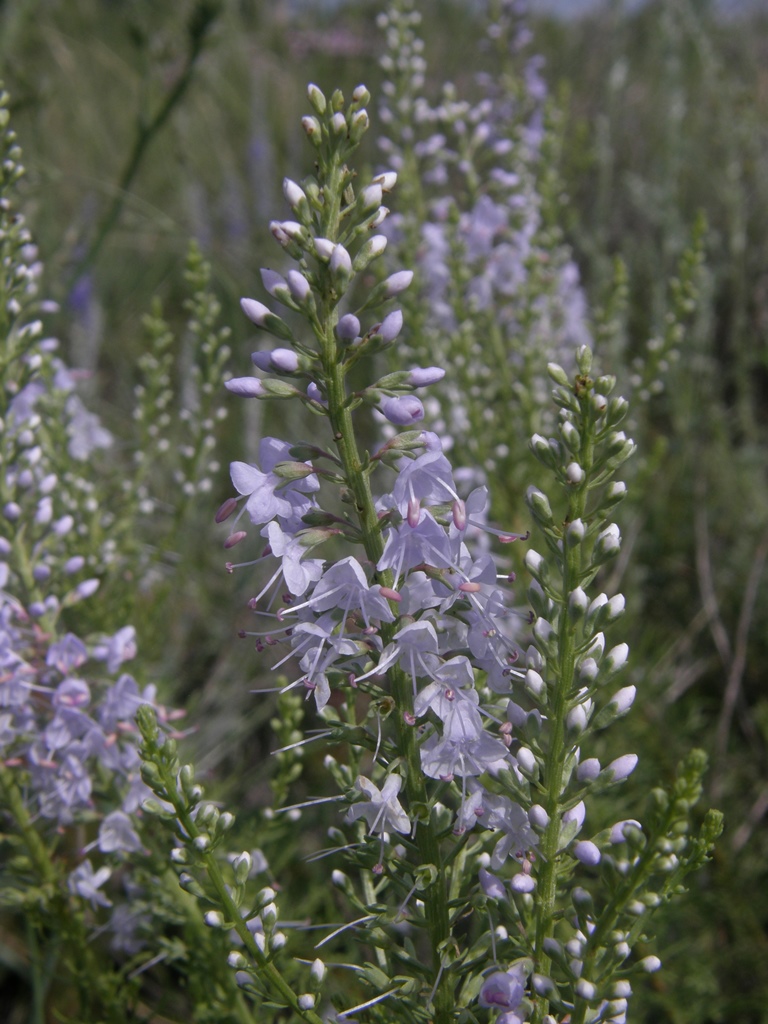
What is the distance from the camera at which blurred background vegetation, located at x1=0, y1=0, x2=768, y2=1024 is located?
3.41 metres

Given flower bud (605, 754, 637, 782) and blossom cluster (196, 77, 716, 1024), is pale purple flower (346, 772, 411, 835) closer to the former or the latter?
blossom cluster (196, 77, 716, 1024)

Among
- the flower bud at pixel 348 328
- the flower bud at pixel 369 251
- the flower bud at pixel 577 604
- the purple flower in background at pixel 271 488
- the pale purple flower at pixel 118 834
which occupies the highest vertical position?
the flower bud at pixel 369 251

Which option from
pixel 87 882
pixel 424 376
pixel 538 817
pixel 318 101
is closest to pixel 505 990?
pixel 538 817

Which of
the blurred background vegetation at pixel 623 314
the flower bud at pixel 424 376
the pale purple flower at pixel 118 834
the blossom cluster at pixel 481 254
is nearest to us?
the flower bud at pixel 424 376

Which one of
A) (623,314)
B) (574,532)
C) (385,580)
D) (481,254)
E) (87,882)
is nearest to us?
(574,532)

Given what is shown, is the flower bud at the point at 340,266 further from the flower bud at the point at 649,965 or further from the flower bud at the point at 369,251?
the flower bud at the point at 649,965

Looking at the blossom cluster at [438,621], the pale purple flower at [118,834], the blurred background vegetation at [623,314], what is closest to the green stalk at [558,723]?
the blossom cluster at [438,621]

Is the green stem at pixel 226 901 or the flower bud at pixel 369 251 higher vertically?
the flower bud at pixel 369 251

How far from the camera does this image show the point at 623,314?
18.0ft

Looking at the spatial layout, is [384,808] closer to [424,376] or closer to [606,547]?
[606,547]

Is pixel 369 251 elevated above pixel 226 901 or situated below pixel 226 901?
above

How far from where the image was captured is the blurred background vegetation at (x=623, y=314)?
3.41 metres

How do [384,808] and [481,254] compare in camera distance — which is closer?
[384,808]

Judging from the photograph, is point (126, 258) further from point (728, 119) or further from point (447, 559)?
point (447, 559)
